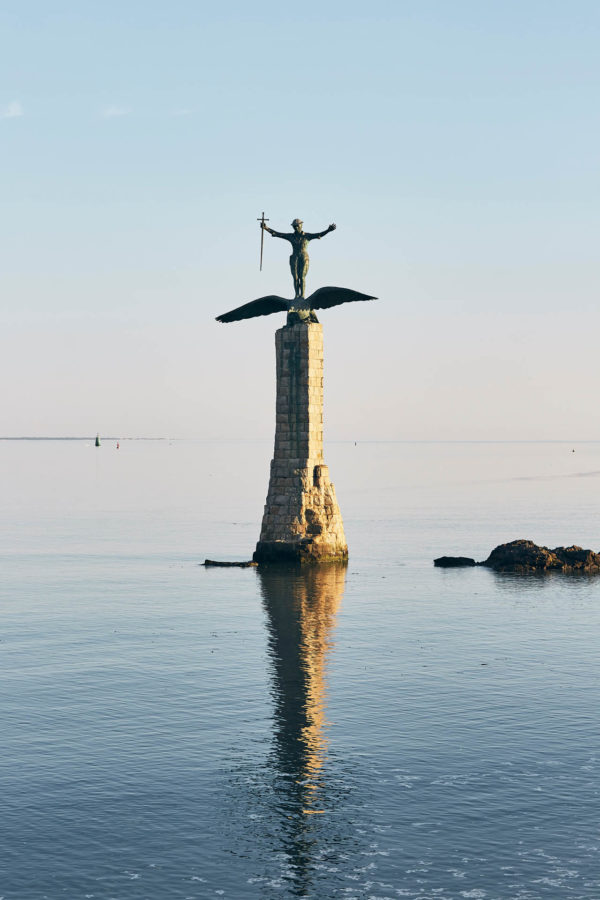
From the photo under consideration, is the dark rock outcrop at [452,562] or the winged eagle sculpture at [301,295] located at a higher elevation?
the winged eagle sculpture at [301,295]

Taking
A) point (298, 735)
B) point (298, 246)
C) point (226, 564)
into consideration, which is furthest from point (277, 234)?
point (298, 735)

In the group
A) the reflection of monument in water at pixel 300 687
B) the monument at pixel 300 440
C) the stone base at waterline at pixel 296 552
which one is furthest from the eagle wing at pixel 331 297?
the reflection of monument in water at pixel 300 687

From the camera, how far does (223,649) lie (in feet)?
151

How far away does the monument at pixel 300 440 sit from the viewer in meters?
68.6

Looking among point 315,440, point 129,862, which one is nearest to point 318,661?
point 129,862

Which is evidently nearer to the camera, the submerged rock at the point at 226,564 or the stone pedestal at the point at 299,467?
the stone pedestal at the point at 299,467

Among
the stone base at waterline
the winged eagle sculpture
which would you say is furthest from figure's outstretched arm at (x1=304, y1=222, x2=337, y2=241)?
the stone base at waterline

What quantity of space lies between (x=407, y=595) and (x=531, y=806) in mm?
34040

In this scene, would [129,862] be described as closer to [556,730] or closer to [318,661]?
[556,730]

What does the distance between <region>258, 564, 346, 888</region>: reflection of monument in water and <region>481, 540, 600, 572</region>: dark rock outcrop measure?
39.1 feet

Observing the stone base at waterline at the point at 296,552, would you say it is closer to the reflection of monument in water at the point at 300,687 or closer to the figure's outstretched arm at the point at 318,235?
the reflection of monument in water at the point at 300,687

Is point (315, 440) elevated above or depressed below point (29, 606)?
above

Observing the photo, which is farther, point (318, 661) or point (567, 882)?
point (318, 661)

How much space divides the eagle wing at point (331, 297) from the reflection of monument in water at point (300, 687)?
16.9 meters
